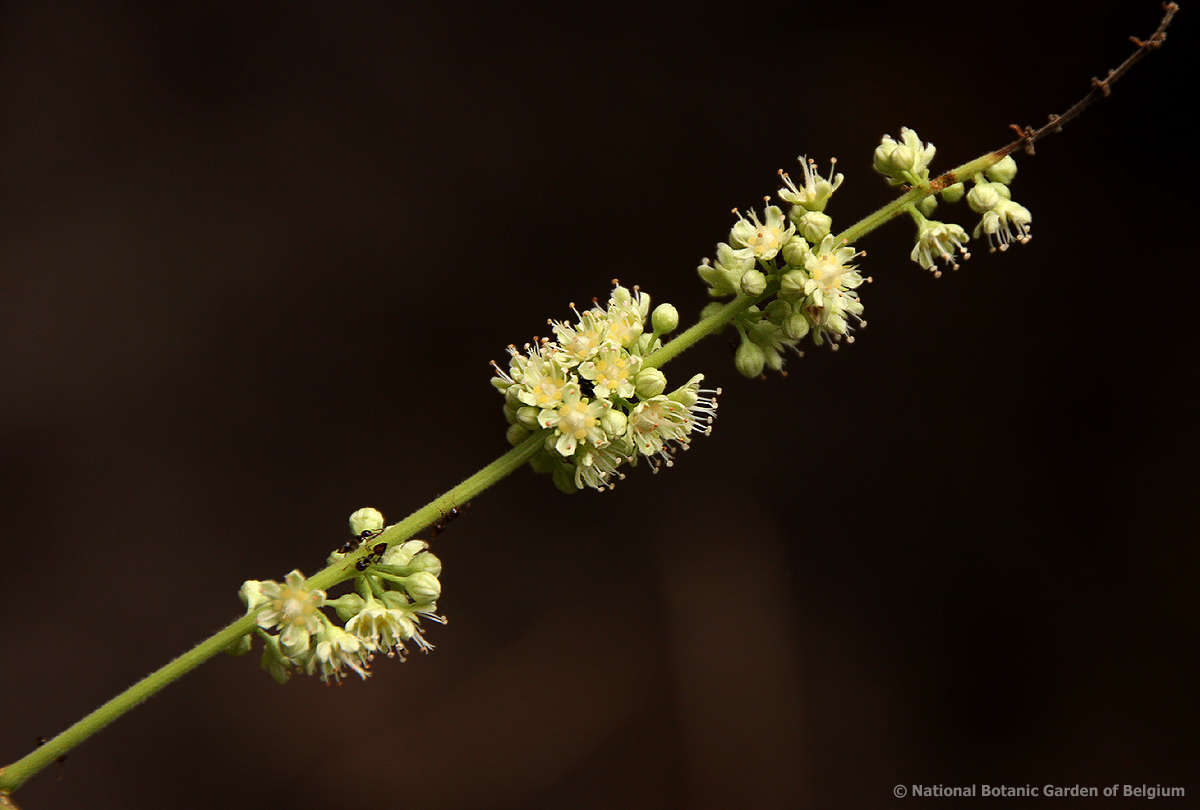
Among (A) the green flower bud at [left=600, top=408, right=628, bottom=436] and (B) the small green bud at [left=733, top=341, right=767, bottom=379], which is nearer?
(A) the green flower bud at [left=600, top=408, right=628, bottom=436]

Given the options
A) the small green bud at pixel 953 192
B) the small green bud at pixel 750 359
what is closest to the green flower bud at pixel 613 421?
the small green bud at pixel 750 359

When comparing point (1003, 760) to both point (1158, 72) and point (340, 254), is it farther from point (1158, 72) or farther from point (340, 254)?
point (340, 254)

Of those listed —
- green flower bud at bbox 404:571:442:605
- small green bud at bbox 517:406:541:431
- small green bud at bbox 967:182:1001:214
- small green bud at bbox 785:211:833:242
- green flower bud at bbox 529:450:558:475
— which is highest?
small green bud at bbox 967:182:1001:214

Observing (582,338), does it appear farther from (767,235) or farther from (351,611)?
(351,611)

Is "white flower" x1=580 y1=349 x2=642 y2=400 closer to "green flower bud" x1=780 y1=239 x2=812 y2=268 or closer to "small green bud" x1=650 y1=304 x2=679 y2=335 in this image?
"small green bud" x1=650 y1=304 x2=679 y2=335

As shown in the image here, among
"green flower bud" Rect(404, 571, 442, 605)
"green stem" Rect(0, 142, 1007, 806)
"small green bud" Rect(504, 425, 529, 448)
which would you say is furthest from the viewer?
"small green bud" Rect(504, 425, 529, 448)

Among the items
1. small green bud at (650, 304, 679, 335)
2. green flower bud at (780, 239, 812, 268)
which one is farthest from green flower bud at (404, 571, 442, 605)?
green flower bud at (780, 239, 812, 268)

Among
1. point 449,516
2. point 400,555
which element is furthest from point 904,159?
point 400,555

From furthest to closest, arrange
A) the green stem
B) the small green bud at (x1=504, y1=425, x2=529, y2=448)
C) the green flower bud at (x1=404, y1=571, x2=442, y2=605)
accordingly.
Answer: the small green bud at (x1=504, y1=425, x2=529, y2=448) → the green flower bud at (x1=404, y1=571, x2=442, y2=605) → the green stem
